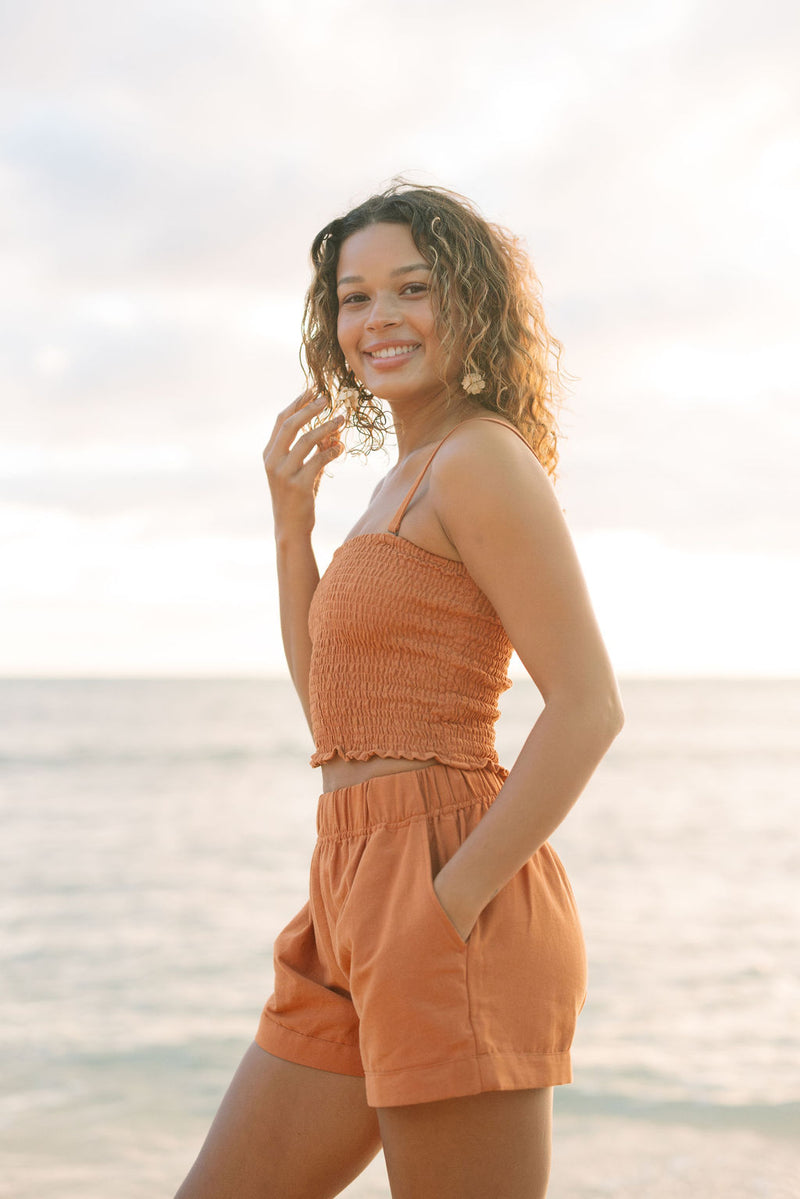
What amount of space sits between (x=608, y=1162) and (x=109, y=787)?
16.7m

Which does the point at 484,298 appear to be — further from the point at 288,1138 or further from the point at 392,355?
the point at 288,1138

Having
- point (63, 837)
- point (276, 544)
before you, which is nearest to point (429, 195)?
point (276, 544)

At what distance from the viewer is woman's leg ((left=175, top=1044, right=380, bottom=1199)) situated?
1.89 meters

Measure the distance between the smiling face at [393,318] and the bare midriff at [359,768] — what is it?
660mm

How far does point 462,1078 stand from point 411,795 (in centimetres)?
40

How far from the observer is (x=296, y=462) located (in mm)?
2312

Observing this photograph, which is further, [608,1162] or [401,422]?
[608,1162]

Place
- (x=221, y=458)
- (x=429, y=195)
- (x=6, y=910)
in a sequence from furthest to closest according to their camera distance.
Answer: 1. (x=221, y=458)
2. (x=6, y=910)
3. (x=429, y=195)

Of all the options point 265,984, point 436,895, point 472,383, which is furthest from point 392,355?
point 265,984

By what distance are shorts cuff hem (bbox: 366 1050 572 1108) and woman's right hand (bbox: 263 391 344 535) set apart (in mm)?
1077

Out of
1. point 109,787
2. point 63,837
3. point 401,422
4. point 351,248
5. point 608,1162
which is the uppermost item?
point 109,787

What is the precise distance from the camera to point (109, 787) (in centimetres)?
2016

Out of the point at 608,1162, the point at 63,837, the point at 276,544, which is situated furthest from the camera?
the point at 63,837

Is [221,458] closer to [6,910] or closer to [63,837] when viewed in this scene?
[63,837]
